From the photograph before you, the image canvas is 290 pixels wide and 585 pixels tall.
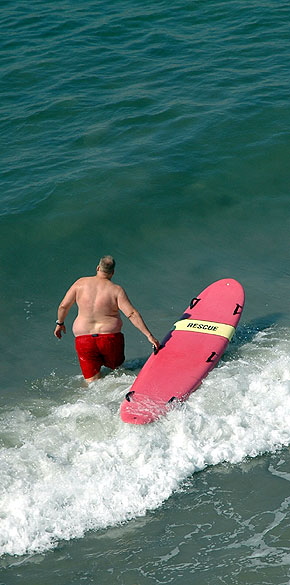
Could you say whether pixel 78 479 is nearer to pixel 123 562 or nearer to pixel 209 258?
pixel 123 562

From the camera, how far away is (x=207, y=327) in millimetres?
9625

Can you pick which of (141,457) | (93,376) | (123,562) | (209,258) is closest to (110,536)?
(123,562)

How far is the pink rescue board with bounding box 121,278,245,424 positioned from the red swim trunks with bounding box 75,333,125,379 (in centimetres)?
39

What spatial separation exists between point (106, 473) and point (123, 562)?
3.75 feet

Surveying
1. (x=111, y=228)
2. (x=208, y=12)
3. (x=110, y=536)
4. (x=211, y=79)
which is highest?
(x=208, y=12)

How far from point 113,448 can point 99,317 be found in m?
1.71

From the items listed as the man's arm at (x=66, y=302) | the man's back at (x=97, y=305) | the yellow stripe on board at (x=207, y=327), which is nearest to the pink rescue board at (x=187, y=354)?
the yellow stripe on board at (x=207, y=327)

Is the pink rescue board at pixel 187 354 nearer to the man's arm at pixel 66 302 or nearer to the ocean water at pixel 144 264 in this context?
the ocean water at pixel 144 264

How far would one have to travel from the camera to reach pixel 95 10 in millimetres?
18406

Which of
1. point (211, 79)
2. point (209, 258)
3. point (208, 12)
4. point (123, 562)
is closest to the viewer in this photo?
point (123, 562)

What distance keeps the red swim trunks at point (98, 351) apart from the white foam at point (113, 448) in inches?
8.4

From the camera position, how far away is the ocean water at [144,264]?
21.6 ft

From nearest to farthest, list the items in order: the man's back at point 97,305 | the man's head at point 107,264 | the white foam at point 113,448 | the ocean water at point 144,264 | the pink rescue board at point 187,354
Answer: the ocean water at point 144,264, the white foam at point 113,448, the pink rescue board at point 187,354, the man's head at point 107,264, the man's back at point 97,305

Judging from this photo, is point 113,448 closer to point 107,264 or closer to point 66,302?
point 66,302
